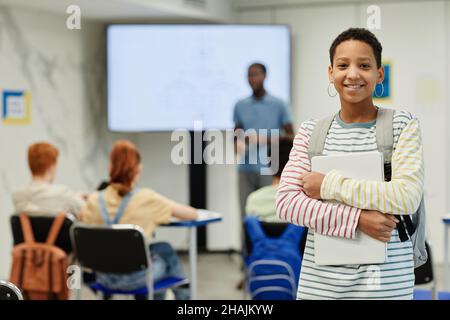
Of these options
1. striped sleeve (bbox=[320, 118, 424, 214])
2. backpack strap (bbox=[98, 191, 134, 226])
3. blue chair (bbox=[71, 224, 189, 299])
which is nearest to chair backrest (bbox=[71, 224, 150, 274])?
blue chair (bbox=[71, 224, 189, 299])

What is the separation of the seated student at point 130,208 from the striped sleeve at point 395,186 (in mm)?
2273

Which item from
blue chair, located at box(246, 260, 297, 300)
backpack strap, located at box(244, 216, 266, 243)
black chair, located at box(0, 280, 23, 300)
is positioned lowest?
blue chair, located at box(246, 260, 297, 300)

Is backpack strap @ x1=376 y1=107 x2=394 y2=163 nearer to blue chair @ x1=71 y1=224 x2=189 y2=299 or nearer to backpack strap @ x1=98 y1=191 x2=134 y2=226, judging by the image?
blue chair @ x1=71 y1=224 x2=189 y2=299

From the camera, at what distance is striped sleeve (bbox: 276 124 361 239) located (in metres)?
1.49

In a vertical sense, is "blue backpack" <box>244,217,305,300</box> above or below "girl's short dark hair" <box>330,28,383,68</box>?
below

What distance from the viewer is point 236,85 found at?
597cm

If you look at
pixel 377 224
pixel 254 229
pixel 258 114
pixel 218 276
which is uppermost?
pixel 258 114

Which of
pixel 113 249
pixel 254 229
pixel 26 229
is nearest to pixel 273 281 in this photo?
pixel 254 229

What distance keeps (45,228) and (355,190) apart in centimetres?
260

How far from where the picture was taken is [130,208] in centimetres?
367

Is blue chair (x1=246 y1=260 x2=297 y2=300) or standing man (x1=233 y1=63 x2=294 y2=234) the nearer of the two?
blue chair (x1=246 y1=260 x2=297 y2=300)

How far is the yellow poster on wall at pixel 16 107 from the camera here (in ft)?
17.1

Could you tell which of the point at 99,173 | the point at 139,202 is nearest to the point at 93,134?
the point at 99,173

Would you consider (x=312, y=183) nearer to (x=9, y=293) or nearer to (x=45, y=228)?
(x=9, y=293)
